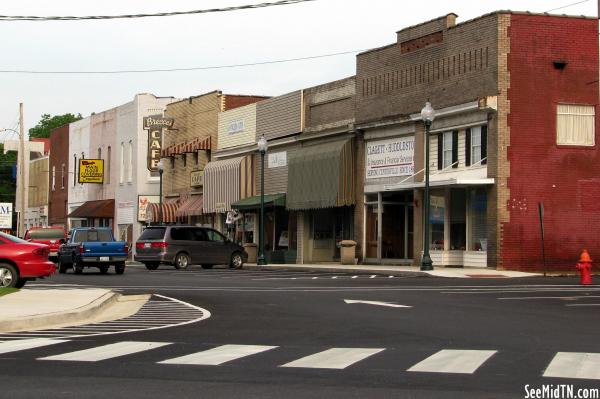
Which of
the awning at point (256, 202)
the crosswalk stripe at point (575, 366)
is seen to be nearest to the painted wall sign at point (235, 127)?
the awning at point (256, 202)

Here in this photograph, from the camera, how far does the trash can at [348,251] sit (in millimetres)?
44094

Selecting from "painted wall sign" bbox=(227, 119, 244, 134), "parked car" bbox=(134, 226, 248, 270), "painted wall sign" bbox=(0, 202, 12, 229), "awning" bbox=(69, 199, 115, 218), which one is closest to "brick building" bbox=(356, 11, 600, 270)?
"parked car" bbox=(134, 226, 248, 270)

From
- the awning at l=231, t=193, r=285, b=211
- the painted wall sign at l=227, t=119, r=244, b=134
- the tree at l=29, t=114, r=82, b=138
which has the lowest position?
the awning at l=231, t=193, r=285, b=211

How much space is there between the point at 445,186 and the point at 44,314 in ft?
76.4

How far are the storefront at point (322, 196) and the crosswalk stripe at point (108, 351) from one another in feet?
104

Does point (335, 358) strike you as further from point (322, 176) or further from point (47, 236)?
point (47, 236)

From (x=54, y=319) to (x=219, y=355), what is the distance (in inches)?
221

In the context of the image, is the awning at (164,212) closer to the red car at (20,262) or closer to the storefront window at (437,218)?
the storefront window at (437,218)

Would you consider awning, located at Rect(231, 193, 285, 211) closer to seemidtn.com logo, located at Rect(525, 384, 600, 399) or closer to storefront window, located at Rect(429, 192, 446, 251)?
storefront window, located at Rect(429, 192, 446, 251)

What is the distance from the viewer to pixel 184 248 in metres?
43.0

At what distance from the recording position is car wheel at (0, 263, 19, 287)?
2553cm

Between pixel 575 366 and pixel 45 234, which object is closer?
pixel 575 366

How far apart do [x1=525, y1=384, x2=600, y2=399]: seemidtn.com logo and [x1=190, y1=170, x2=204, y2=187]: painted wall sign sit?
2053 inches

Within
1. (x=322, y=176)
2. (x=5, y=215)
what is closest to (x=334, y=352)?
(x=322, y=176)
